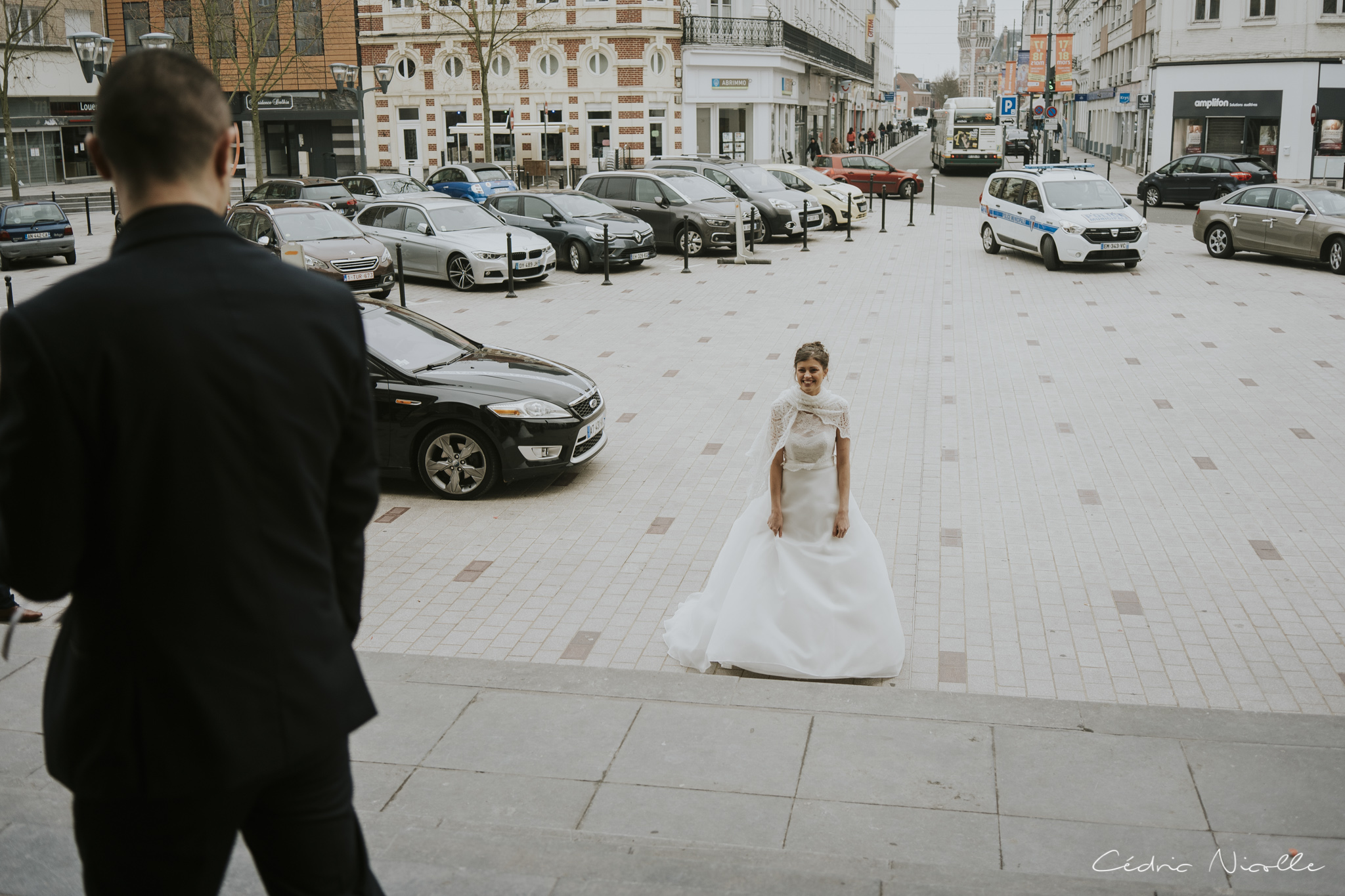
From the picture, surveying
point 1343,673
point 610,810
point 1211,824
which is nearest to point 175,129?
point 610,810

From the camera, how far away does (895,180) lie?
37875mm

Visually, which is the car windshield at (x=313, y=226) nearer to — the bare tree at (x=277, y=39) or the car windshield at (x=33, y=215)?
the car windshield at (x=33, y=215)

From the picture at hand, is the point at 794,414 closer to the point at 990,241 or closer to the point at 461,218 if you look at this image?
the point at 461,218

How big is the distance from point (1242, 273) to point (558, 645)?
61.5ft

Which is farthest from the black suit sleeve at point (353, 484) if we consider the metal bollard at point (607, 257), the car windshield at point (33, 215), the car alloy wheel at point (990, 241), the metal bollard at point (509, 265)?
the car windshield at point (33, 215)

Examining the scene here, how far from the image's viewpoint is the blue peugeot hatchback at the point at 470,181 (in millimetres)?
33306

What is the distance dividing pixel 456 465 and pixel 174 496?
7.74 m

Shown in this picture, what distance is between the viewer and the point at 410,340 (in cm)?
1023

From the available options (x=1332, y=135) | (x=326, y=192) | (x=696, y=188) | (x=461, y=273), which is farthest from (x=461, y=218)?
(x=1332, y=135)

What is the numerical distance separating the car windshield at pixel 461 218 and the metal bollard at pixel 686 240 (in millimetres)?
3819

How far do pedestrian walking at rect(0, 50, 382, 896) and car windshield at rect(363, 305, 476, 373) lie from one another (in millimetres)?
7755

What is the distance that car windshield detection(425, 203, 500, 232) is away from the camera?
2191cm

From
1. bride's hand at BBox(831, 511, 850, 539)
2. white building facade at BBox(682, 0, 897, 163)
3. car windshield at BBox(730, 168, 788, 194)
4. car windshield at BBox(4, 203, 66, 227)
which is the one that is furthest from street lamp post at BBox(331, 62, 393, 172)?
bride's hand at BBox(831, 511, 850, 539)
